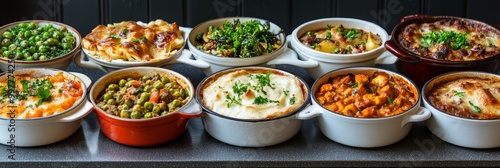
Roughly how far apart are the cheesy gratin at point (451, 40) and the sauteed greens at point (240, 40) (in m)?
0.54

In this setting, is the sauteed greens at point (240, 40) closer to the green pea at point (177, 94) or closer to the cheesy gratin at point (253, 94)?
the cheesy gratin at point (253, 94)

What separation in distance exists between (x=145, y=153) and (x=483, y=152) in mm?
1207

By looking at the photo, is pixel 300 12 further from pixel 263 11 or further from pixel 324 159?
pixel 324 159

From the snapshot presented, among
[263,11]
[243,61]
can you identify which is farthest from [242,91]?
[263,11]

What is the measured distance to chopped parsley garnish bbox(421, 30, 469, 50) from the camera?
10.2ft

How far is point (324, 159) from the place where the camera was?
9.07 ft

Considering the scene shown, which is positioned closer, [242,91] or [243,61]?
[242,91]

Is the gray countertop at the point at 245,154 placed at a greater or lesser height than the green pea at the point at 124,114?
lesser

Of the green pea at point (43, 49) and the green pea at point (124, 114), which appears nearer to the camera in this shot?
the green pea at point (124, 114)

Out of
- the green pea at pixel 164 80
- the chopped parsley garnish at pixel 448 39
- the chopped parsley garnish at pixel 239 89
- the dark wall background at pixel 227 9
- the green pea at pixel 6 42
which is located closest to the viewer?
the chopped parsley garnish at pixel 239 89

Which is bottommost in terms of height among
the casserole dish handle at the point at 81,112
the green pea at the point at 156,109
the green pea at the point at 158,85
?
the casserole dish handle at the point at 81,112

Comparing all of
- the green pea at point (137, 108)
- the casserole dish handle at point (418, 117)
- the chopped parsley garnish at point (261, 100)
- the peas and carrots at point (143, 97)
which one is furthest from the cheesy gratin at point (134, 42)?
the casserole dish handle at point (418, 117)

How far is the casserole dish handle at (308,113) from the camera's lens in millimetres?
2771

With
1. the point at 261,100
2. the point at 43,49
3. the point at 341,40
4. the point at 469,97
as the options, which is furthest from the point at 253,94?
the point at 43,49
